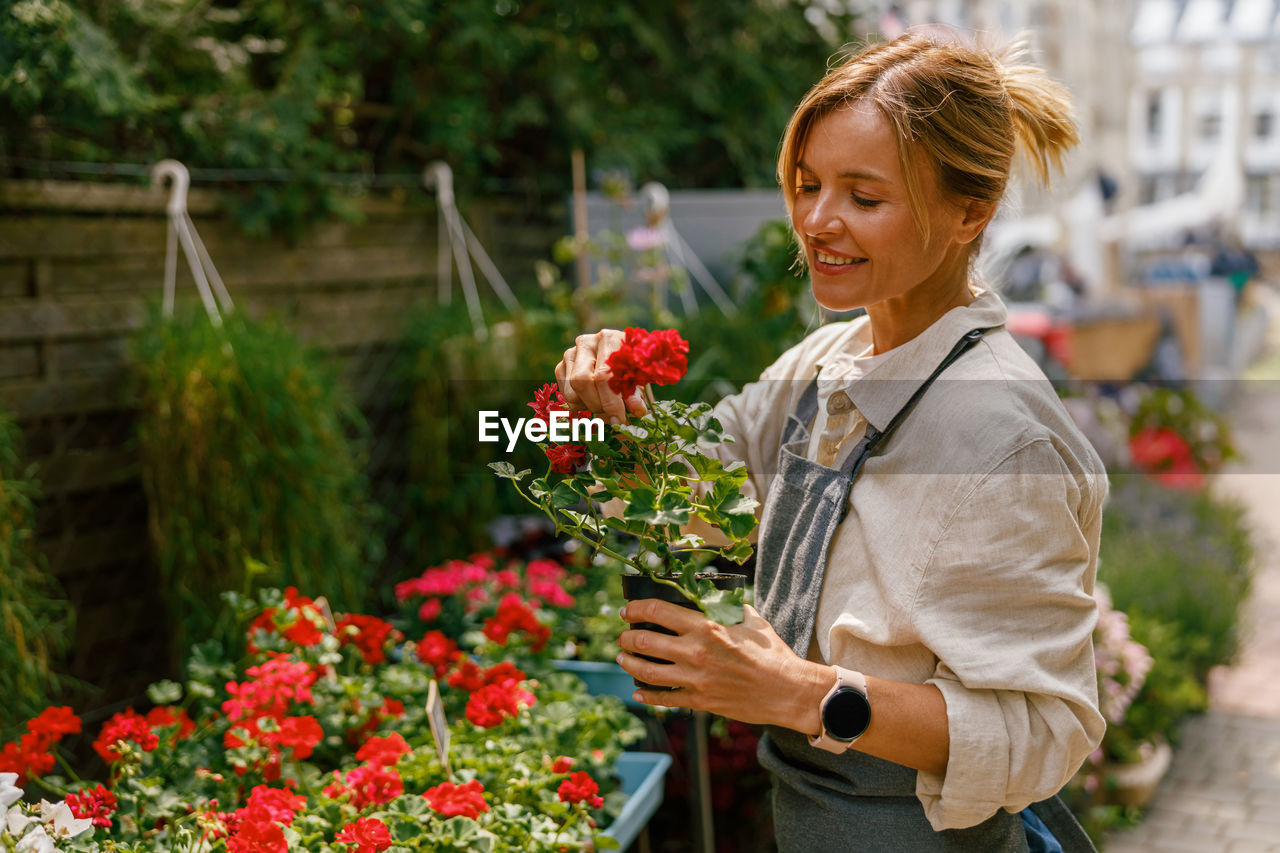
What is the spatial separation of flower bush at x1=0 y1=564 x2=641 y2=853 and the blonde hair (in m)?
0.88

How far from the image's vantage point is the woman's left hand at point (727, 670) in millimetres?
957

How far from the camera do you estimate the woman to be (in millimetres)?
970

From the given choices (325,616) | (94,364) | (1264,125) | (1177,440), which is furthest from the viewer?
(1264,125)

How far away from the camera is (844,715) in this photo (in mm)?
968

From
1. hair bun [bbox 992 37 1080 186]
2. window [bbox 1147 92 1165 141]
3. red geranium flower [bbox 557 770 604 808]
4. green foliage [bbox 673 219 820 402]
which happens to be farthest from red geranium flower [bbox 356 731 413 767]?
window [bbox 1147 92 1165 141]

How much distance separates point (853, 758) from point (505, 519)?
175 cm

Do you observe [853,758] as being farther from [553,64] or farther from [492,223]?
[553,64]

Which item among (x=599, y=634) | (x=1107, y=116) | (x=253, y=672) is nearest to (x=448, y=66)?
(x=599, y=634)

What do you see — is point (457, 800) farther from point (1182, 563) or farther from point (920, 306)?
point (1182, 563)

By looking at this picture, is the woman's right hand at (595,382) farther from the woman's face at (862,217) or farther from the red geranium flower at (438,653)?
the red geranium flower at (438,653)

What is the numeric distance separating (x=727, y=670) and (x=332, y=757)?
0.92 m

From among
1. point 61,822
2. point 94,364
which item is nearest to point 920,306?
point 61,822

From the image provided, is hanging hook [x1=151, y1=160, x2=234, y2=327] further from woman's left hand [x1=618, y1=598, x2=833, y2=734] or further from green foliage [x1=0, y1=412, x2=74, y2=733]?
woman's left hand [x1=618, y1=598, x2=833, y2=734]

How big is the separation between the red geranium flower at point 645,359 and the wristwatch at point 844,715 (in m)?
0.32
